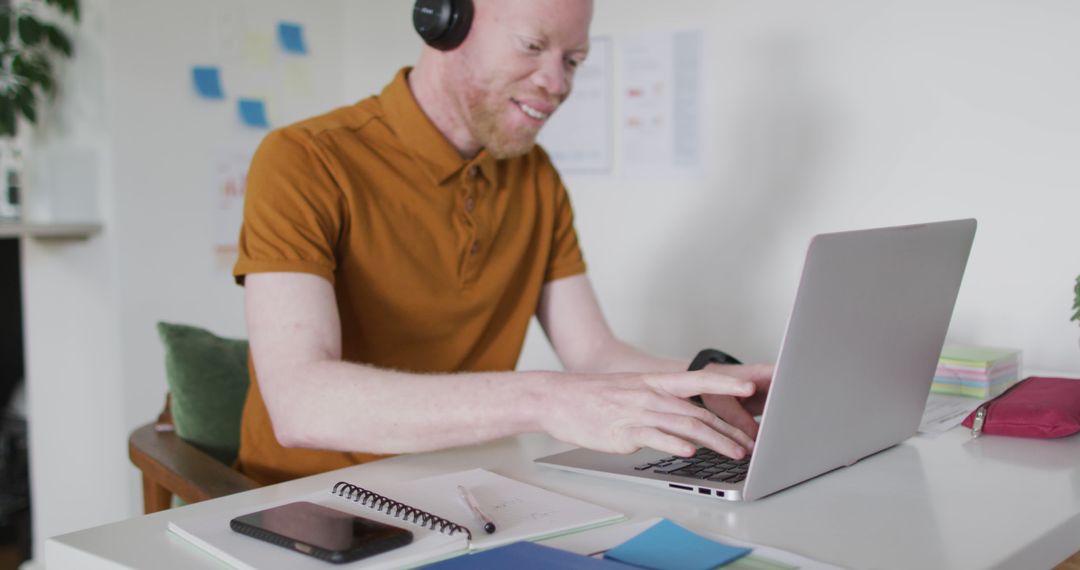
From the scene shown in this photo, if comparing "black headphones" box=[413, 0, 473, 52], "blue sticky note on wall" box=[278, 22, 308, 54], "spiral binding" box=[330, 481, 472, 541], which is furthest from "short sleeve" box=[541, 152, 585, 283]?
"blue sticky note on wall" box=[278, 22, 308, 54]

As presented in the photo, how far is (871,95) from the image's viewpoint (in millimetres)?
2109

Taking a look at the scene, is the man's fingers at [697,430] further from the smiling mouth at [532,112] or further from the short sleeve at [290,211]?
the smiling mouth at [532,112]

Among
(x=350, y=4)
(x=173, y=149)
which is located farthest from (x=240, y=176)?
(x=350, y=4)

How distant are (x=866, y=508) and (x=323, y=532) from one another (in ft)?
1.59

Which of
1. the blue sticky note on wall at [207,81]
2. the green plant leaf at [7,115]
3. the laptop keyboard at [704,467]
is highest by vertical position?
the blue sticky note on wall at [207,81]

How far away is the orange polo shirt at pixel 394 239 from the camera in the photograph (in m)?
1.37

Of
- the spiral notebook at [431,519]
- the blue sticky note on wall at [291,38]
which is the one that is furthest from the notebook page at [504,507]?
the blue sticky note on wall at [291,38]

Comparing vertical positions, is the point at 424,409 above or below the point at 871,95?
below

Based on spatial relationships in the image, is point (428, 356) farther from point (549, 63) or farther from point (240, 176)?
point (240, 176)

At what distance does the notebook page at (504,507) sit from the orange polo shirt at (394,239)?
0.41 m

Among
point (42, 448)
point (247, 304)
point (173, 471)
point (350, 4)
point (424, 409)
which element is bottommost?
point (42, 448)

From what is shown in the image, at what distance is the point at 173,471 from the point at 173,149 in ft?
5.39

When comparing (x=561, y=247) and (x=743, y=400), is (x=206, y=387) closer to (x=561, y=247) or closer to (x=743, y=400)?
(x=561, y=247)

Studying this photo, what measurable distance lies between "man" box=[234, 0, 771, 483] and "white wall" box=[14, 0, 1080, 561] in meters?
0.71
